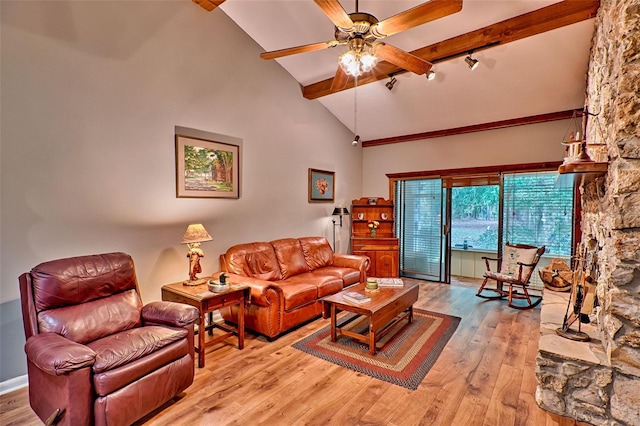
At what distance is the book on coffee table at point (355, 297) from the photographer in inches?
124

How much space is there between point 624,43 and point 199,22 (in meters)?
3.85

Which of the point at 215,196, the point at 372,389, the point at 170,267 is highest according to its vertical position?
the point at 215,196

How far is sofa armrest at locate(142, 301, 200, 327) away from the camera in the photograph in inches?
95.4

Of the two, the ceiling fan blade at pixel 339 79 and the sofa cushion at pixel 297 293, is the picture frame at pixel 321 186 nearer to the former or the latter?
the sofa cushion at pixel 297 293

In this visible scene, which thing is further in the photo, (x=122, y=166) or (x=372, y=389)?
(x=122, y=166)

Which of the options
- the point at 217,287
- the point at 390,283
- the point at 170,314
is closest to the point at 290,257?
the point at 390,283

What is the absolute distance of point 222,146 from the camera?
12.8 ft

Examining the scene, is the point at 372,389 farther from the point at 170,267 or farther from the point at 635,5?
the point at 635,5

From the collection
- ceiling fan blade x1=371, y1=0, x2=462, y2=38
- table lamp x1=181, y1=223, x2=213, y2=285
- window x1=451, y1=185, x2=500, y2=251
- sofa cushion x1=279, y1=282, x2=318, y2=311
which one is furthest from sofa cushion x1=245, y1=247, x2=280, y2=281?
window x1=451, y1=185, x2=500, y2=251

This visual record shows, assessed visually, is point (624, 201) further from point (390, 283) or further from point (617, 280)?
point (390, 283)

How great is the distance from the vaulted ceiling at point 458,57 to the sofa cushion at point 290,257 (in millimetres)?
2185

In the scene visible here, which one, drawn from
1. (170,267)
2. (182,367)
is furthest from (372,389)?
(170,267)

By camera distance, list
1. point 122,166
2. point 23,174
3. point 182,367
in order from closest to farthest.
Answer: point 182,367, point 23,174, point 122,166

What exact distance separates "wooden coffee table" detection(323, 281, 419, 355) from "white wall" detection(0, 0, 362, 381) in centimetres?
167
